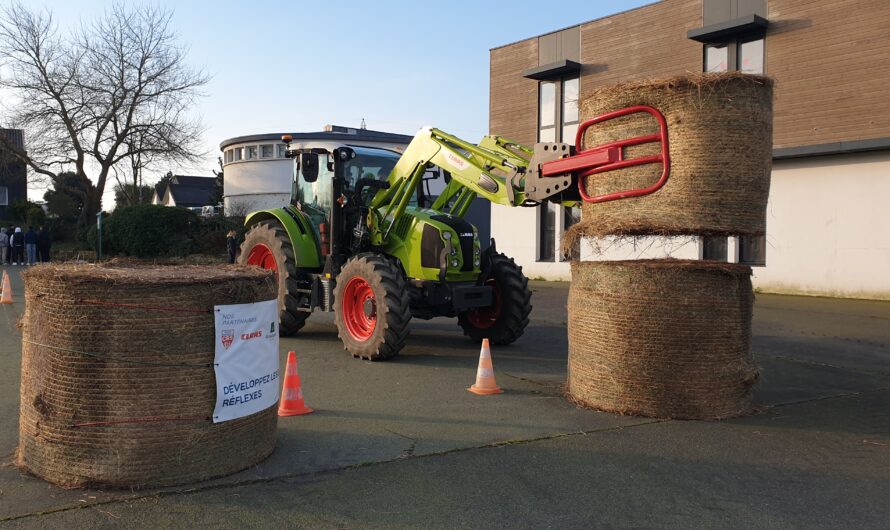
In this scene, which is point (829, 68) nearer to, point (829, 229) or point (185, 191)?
point (829, 229)

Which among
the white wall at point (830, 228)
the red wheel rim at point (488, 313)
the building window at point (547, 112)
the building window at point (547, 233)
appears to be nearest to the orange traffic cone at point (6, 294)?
the red wheel rim at point (488, 313)

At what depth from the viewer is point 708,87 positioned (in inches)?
222

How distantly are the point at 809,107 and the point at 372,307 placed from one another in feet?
42.5

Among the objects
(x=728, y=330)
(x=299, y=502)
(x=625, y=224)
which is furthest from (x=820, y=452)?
(x=299, y=502)

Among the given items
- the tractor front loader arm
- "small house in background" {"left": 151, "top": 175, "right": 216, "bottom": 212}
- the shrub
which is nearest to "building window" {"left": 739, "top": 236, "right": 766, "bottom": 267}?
the tractor front loader arm

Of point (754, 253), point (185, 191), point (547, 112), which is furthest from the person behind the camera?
point (185, 191)

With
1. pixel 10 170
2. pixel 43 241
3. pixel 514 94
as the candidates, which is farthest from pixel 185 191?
pixel 514 94

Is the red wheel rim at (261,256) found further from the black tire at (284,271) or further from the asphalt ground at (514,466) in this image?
the asphalt ground at (514,466)

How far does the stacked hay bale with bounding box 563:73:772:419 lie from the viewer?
5660 millimetres

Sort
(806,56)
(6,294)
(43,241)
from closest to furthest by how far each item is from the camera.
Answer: (6,294) → (806,56) → (43,241)

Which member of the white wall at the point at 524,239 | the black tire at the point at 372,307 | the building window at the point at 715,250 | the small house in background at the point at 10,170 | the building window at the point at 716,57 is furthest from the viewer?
the small house in background at the point at 10,170

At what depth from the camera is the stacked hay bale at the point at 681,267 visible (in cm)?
566

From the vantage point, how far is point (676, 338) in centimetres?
590

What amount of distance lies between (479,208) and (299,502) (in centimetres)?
2930
